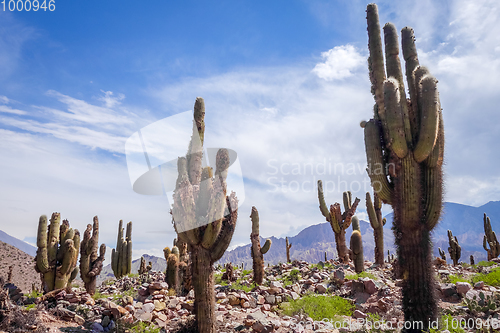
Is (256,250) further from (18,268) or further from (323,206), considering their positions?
(18,268)

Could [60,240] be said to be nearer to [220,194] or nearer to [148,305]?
[148,305]

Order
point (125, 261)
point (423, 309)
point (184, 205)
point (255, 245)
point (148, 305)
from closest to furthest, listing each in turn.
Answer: point (423, 309) → point (184, 205) → point (148, 305) → point (255, 245) → point (125, 261)

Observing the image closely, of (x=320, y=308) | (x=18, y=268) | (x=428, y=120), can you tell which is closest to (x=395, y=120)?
(x=428, y=120)

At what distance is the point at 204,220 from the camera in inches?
303

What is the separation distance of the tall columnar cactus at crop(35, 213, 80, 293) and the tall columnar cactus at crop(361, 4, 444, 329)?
12652 mm

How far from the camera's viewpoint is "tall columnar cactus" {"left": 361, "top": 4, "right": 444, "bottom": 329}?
22.6 ft

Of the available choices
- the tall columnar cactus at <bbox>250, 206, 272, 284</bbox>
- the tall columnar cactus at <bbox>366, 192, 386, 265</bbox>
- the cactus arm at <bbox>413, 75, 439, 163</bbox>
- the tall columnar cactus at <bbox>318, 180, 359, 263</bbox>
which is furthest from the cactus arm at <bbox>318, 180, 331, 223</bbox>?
the cactus arm at <bbox>413, 75, 439, 163</bbox>

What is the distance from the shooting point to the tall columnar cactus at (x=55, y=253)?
13.3 metres

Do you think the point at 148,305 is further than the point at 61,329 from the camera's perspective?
Yes

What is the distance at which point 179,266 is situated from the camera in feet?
45.4

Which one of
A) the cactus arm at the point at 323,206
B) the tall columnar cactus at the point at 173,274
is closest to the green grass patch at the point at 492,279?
the cactus arm at the point at 323,206

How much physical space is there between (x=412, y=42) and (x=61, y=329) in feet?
38.2

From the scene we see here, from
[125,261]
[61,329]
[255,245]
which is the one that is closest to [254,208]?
[255,245]

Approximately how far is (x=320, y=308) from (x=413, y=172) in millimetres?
5087
